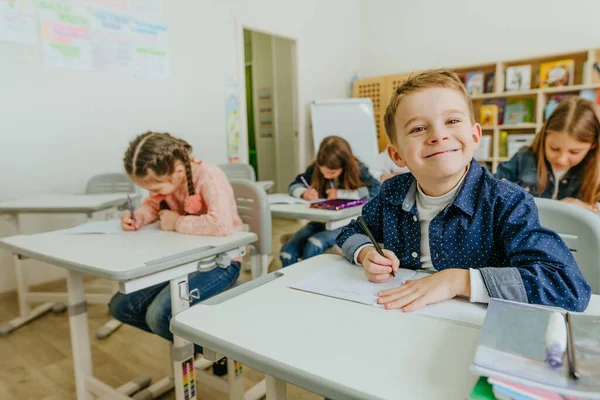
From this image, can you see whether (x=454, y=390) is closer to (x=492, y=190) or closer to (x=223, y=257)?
(x=492, y=190)

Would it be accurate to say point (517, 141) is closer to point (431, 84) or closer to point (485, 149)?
point (485, 149)

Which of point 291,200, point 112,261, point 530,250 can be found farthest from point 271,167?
point 530,250

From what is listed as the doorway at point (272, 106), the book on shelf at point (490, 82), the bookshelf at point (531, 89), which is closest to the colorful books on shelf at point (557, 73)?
the bookshelf at point (531, 89)

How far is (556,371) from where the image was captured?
0.44m

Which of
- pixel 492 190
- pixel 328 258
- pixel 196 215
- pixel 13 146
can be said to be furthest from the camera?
pixel 13 146

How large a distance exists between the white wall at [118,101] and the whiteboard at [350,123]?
0.89 feet

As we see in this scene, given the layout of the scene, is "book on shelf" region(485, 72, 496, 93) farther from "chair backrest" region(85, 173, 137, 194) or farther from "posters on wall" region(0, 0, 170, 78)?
"chair backrest" region(85, 173, 137, 194)

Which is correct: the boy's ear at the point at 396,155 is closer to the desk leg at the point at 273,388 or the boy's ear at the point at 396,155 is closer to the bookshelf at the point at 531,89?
the desk leg at the point at 273,388

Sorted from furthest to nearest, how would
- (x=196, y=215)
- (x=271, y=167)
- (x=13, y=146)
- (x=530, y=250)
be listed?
(x=271, y=167) < (x=13, y=146) < (x=196, y=215) < (x=530, y=250)

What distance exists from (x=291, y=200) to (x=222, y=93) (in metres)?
1.87

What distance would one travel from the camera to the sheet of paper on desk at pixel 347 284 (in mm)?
799

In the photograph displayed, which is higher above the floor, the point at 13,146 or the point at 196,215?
the point at 13,146

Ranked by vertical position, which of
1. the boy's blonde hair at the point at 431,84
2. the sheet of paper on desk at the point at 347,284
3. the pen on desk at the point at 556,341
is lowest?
the sheet of paper on desk at the point at 347,284

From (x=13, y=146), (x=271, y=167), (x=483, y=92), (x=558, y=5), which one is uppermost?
(x=558, y=5)
